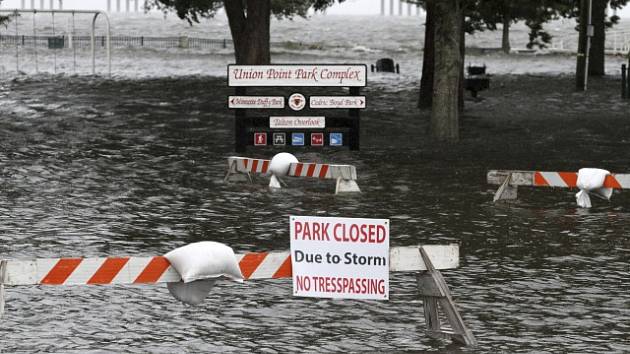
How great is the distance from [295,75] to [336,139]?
4.80ft

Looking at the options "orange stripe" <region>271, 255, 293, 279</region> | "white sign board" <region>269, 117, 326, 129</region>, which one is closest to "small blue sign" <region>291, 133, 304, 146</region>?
"white sign board" <region>269, 117, 326, 129</region>

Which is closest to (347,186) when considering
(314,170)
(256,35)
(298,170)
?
(314,170)

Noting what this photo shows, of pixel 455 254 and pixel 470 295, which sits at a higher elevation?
pixel 455 254

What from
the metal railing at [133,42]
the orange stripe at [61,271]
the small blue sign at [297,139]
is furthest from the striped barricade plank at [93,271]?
the metal railing at [133,42]

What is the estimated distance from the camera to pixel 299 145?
25.0 metres

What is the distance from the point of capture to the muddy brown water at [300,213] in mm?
10523

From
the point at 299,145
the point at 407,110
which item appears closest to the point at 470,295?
the point at 299,145

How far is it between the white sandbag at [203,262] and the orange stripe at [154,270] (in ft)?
0.17

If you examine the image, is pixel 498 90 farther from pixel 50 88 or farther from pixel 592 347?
pixel 592 347

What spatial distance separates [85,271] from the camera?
955cm

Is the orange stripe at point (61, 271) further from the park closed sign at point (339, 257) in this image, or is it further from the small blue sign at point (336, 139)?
the small blue sign at point (336, 139)

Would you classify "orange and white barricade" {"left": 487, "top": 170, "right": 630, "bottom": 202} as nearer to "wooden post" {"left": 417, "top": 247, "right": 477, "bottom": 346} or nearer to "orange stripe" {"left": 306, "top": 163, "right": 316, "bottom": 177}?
"orange stripe" {"left": 306, "top": 163, "right": 316, "bottom": 177}

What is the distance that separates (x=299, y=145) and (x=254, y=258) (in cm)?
1523

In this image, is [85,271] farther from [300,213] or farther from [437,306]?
[300,213]
